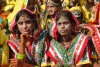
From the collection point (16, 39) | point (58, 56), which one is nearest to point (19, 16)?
point (16, 39)

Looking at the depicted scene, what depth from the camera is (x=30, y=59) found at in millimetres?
5875

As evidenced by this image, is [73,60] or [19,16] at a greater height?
[19,16]

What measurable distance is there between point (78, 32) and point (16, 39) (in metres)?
0.85

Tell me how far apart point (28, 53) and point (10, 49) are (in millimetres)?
250

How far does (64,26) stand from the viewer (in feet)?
18.9

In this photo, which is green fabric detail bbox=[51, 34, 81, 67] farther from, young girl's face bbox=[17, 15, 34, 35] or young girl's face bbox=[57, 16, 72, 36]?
young girl's face bbox=[17, 15, 34, 35]

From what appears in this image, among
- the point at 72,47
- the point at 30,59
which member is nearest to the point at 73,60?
the point at 72,47

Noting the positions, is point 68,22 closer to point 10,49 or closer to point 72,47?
point 72,47

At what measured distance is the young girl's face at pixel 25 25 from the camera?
5.82 meters

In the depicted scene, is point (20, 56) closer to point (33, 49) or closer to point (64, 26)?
point (33, 49)

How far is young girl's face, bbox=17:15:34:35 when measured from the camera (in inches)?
229

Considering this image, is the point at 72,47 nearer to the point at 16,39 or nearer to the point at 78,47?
the point at 78,47

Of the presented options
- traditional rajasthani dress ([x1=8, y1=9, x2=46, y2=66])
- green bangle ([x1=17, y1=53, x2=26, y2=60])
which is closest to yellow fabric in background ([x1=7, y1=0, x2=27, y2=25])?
traditional rajasthani dress ([x1=8, y1=9, x2=46, y2=66])

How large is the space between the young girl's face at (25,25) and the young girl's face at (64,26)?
0.38 meters
